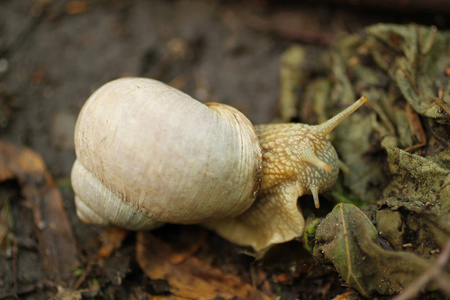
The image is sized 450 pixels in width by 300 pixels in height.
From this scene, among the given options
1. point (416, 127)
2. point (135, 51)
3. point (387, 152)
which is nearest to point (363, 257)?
point (387, 152)

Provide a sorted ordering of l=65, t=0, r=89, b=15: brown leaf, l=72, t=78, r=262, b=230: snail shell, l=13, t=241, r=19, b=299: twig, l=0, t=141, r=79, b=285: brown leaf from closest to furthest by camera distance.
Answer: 1. l=72, t=78, r=262, b=230: snail shell
2. l=13, t=241, r=19, b=299: twig
3. l=0, t=141, r=79, b=285: brown leaf
4. l=65, t=0, r=89, b=15: brown leaf

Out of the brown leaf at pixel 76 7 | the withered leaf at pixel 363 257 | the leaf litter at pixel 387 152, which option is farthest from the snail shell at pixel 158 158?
the brown leaf at pixel 76 7

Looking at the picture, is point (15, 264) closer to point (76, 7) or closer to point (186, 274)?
→ point (186, 274)

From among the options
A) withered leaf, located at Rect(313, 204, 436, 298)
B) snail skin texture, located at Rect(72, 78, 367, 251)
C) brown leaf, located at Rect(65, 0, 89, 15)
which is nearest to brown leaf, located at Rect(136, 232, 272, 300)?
snail skin texture, located at Rect(72, 78, 367, 251)

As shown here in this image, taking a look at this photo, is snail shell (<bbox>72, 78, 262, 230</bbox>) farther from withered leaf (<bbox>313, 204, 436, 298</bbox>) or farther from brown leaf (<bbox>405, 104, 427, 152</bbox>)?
brown leaf (<bbox>405, 104, 427, 152</bbox>)

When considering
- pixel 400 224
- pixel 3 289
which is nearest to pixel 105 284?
pixel 3 289

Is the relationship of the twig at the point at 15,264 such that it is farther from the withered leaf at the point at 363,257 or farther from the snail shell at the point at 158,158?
the withered leaf at the point at 363,257
